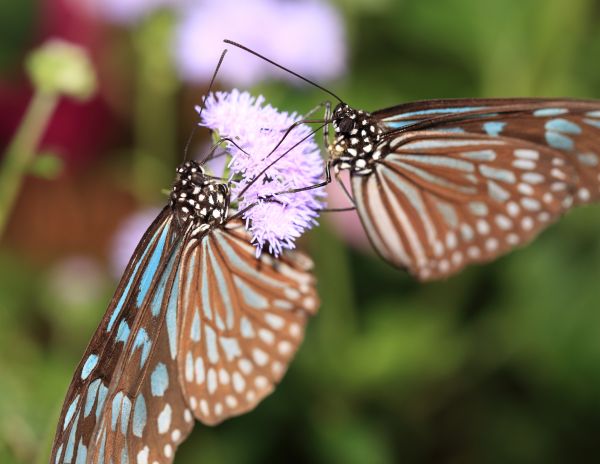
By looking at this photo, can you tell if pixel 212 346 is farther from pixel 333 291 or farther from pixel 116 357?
pixel 333 291

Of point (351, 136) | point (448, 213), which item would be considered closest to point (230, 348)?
point (351, 136)

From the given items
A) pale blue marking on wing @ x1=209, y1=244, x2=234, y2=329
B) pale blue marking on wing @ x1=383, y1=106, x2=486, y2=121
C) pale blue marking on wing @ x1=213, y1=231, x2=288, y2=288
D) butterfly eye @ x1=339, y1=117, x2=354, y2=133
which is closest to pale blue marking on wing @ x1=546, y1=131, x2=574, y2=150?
pale blue marking on wing @ x1=383, y1=106, x2=486, y2=121

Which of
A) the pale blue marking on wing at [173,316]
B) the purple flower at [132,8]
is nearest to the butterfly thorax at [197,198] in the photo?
the pale blue marking on wing at [173,316]

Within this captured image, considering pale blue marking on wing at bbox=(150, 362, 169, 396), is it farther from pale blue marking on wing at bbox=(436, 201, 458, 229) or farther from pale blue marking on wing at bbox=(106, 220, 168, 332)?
pale blue marking on wing at bbox=(436, 201, 458, 229)

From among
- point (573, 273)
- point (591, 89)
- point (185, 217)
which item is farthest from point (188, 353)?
point (591, 89)

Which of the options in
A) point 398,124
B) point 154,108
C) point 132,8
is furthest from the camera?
point 154,108

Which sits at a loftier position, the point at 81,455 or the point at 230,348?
the point at 230,348
